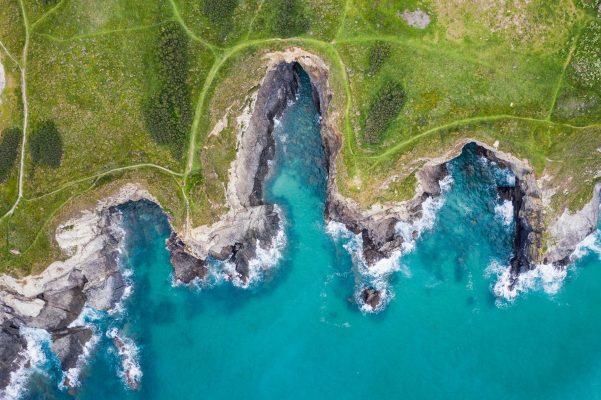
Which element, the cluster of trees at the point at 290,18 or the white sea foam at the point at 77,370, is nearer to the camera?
the cluster of trees at the point at 290,18

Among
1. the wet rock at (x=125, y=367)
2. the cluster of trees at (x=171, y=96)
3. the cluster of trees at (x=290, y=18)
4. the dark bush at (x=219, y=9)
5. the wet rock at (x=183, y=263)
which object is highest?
the dark bush at (x=219, y=9)

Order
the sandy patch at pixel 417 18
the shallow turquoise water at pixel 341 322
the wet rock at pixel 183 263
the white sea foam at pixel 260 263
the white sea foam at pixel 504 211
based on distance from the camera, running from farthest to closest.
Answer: the white sea foam at pixel 260 263 → the wet rock at pixel 183 263 → the white sea foam at pixel 504 211 → the shallow turquoise water at pixel 341 322 → the sandy patch at pixel 417 18

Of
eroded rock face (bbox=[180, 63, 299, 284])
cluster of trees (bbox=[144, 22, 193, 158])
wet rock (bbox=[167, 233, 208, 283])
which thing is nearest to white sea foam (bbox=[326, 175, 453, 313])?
eroded rock face (bbox=[180, 63, 299, 284])

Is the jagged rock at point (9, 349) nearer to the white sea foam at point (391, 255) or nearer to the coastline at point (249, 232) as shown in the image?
the coastline at point (249, 232)

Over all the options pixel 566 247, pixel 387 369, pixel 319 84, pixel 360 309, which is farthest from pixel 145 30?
pixel 566 247

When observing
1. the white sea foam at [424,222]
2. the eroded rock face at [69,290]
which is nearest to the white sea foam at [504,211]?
the white sea foam at [424,222]

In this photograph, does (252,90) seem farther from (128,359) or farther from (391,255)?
(128,359)

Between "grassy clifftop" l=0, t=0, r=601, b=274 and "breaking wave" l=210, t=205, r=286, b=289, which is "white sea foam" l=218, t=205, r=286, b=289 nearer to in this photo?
"breaking wave" l=210, t=205, r=286, b=289

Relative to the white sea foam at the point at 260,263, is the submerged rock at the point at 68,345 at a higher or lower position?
lower
